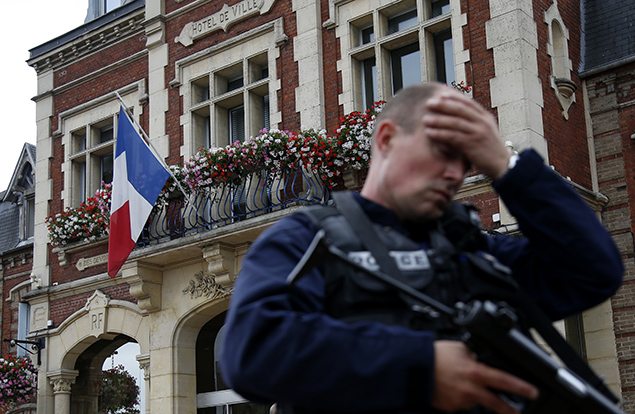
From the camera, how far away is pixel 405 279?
200cm

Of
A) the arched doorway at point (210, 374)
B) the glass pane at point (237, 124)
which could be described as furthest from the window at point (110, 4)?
the arched doorway at point (210, 374)

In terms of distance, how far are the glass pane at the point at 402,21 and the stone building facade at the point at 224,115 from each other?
0.02 m

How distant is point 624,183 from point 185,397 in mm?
6465

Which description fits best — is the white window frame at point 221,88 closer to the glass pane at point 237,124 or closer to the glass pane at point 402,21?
the glass pane at point 237,124

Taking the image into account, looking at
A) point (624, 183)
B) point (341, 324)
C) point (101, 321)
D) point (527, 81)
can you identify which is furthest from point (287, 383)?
point (101, 321)

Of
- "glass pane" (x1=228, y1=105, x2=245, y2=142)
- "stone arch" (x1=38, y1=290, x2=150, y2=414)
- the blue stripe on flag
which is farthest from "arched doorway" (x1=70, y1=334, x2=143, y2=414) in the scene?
"glass pane" (x1=228, y1=105, x2=245, y2=142)

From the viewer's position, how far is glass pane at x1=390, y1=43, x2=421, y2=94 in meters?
11.7

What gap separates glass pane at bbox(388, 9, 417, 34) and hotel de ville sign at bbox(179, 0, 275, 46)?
6.38 feet

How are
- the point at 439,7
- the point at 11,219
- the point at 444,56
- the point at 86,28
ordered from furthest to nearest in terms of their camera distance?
the point at 11,219, the point at 86,28, the point at 439,7, the point at 444,56

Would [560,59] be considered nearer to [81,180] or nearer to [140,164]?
[140,164]

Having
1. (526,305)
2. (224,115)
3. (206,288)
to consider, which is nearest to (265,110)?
(224,115)

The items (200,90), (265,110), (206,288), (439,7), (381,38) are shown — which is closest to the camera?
(439,7)

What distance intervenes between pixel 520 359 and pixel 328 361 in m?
0.37

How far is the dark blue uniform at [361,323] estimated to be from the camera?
183 cm
